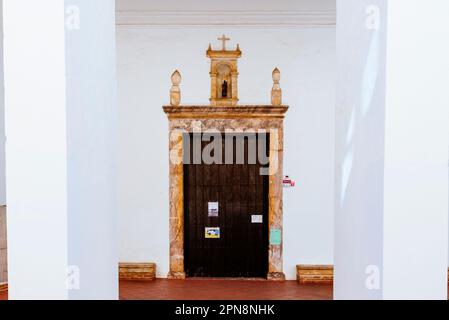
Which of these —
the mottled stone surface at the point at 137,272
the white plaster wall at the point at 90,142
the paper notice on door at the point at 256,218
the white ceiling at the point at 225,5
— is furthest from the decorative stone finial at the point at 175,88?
the white plaster wall at the point at 90,142

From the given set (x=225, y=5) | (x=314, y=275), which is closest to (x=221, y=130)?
(x=225, y=5)

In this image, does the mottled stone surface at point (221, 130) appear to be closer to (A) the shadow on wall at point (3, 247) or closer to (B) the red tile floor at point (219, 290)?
(B) the red tile floor at point (219, 290)

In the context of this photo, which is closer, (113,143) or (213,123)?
(113,143)

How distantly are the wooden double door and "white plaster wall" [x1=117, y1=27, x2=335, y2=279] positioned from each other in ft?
1.40

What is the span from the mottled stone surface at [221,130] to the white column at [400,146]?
4674 millimetres

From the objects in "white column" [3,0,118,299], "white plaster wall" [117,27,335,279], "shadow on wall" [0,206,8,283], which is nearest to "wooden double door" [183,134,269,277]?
"white plaster wall" [117,27,335,279]

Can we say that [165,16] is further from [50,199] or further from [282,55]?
[50,199]

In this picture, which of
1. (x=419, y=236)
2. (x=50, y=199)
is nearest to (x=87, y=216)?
(x=50, y=199)

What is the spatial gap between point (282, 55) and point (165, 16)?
6.66 feet

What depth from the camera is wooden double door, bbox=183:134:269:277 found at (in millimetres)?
7098

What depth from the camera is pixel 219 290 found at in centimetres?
647

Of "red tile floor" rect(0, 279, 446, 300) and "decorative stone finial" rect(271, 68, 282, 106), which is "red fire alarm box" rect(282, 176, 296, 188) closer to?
"decorative stone finial" rect(271, 68, 282, 106)

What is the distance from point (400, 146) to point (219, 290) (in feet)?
16.4

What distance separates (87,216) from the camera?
7.32ft
